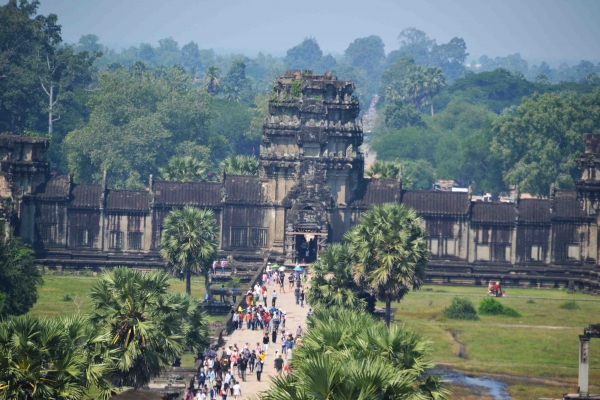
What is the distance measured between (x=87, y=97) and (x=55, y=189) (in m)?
71.5

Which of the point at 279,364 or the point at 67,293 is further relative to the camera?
the point at 67,293

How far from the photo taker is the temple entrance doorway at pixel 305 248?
3999 inches

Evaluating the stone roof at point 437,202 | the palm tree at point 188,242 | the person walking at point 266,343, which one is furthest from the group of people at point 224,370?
the stone roof at point 437,202

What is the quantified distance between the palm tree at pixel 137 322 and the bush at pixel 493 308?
3617 centimetres

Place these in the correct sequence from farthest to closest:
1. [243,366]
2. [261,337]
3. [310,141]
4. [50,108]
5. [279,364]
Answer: [50,108], [310,141], [261,337], [279,364], [243,366]

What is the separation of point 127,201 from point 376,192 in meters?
18.9

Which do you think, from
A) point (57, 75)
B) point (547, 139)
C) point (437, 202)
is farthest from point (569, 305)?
point (57, 75)

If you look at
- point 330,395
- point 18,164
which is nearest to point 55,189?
point 18,164

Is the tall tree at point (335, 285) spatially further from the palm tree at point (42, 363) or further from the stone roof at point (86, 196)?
the stone roof at point (86, 196)

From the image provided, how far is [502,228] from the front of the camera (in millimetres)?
104312

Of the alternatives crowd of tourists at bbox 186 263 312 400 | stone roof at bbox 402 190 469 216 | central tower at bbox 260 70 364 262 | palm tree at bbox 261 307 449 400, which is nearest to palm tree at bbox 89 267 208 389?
crowd of tourists at bbox 186 263 312 400

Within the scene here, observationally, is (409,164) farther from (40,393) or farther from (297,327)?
(40,393)

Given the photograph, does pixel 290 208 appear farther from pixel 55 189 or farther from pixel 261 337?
pixel 261 337

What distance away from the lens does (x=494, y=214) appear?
10462 cm
